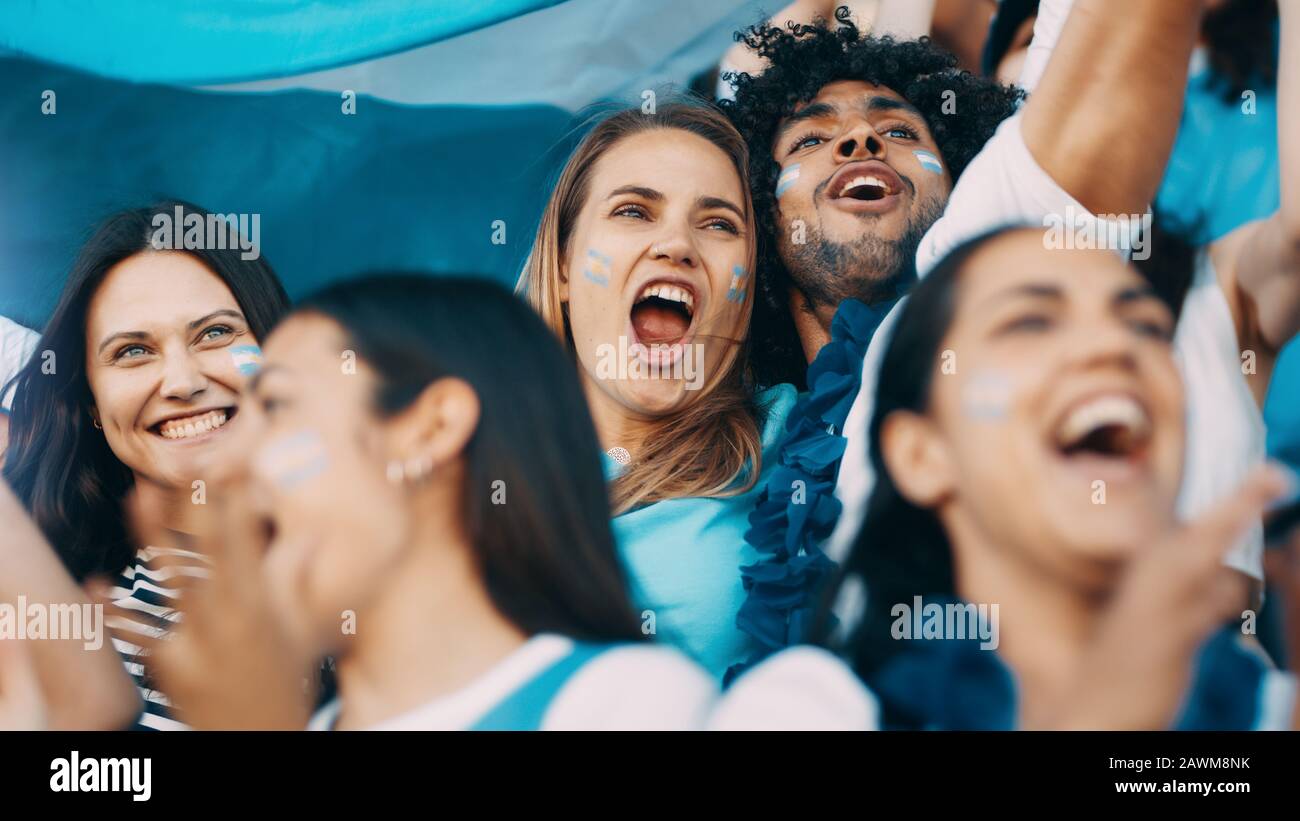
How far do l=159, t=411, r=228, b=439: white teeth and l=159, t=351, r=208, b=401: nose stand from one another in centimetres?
4

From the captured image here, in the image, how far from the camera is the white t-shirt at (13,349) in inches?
117

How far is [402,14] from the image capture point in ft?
10.7

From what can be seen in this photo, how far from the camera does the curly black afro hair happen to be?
3125 mm

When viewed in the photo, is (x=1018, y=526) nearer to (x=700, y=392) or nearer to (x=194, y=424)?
(x=700, y=392)

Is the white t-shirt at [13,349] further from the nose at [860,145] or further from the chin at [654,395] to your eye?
the nose at [860,145]

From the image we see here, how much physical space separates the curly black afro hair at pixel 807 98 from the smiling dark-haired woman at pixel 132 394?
94cm

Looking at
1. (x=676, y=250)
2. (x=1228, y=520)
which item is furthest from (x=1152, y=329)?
(x=676, y=250)

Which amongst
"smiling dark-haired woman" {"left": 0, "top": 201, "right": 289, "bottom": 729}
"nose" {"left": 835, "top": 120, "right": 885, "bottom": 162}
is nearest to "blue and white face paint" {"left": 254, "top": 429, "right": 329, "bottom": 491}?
"smiling dark-haired woman" {"left": 0, "top": 201, "right": 289, "bottom": 729}

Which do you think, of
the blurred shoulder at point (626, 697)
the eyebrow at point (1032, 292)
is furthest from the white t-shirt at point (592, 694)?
the eyebrow at point (1032, 292)

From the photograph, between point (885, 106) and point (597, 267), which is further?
point (885, 106)

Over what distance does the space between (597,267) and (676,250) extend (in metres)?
0.15

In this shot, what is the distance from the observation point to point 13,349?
302 centimetres

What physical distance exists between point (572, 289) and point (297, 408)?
88 centimetres

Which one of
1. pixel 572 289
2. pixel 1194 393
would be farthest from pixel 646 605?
pixel 1194 393
